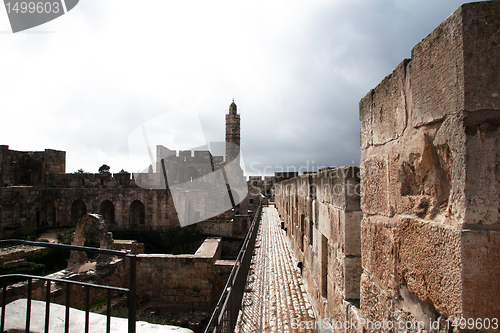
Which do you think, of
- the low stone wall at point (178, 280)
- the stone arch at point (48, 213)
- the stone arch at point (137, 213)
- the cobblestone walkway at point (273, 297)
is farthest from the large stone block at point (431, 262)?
the stone arch at point (48, 213)

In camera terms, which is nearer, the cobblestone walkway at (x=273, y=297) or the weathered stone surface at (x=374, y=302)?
the weathered stone surface at (x=374, y=302)

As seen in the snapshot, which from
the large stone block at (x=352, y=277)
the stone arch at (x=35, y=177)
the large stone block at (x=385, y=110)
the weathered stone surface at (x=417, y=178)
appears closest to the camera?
the weathered stone surface at (x=417, y=178)

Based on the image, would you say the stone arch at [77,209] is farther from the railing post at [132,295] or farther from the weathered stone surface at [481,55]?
the weathered stone surface at [481,55]

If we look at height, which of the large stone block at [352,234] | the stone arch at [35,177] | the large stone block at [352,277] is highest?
the stone arch at [35,177]

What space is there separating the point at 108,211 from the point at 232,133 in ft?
57.1

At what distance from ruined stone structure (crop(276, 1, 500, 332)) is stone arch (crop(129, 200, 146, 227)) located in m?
25.3

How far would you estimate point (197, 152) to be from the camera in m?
32.4

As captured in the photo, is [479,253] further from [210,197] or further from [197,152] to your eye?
[197,152]

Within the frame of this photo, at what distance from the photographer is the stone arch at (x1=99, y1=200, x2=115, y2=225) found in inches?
992

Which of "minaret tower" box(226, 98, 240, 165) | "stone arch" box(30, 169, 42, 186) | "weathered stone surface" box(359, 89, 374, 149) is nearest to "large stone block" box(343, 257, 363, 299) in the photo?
"weathered stone surface" box(359, 89, 374, 149)

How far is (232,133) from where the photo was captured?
36.2 m

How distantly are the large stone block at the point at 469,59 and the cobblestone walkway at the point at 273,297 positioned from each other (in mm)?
3822

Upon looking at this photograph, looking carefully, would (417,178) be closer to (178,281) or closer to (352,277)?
(352,277)

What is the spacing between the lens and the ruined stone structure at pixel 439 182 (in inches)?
37.9
